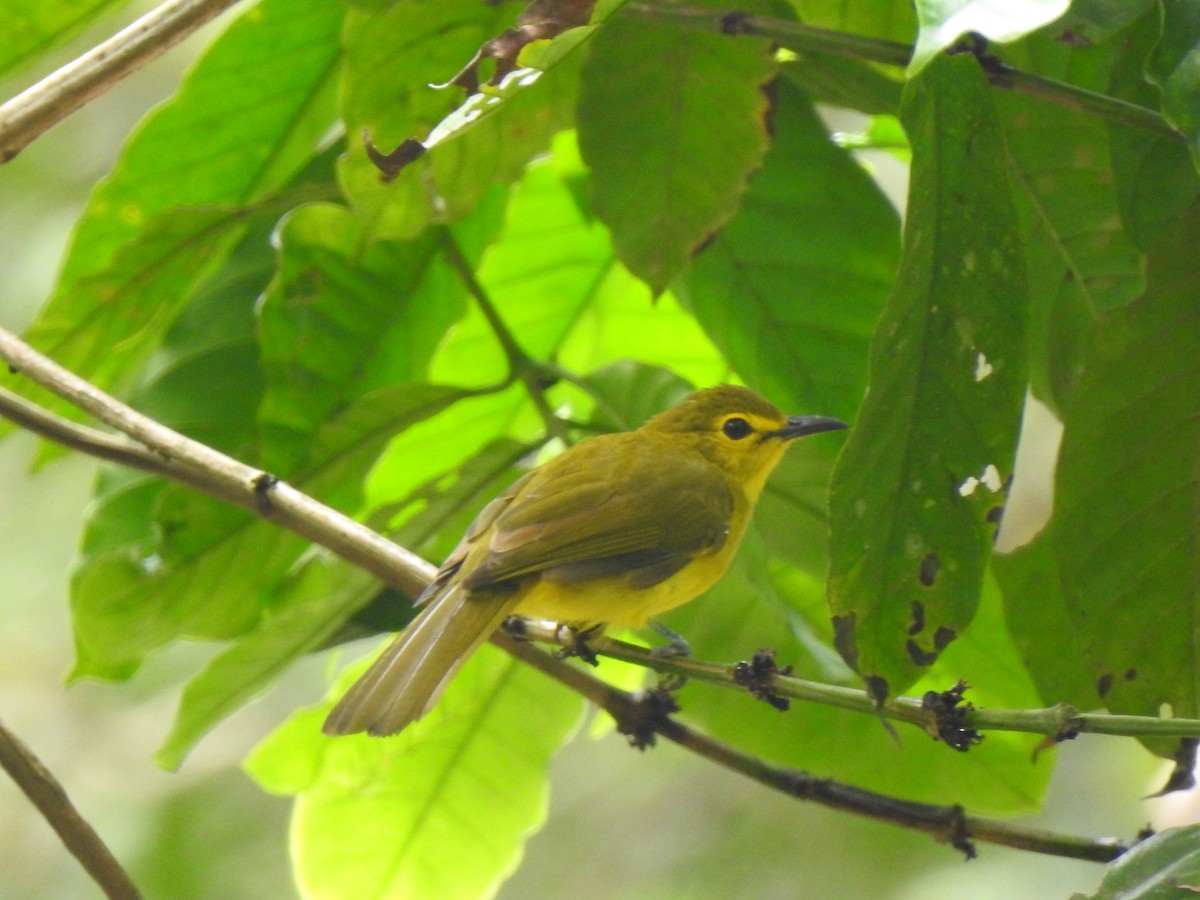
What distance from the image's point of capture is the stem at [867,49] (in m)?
1.81

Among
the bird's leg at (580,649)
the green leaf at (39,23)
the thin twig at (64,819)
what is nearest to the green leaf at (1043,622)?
the bird's leg at (580,649)

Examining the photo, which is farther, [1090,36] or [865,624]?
[865,624]

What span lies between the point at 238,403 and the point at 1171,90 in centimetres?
174

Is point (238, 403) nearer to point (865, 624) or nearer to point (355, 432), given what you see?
point (355, 432)

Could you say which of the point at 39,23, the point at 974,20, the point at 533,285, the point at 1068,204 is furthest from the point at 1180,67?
the point at 39,23

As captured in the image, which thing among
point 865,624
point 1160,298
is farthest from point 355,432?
point 1160,298

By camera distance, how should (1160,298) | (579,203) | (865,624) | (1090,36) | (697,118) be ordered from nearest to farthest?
(1090,36), (865,624), (1160,298), (697,118), (579,203)

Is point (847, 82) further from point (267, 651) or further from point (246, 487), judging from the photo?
point (267, 651)

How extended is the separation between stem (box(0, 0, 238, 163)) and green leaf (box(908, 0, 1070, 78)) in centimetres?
111

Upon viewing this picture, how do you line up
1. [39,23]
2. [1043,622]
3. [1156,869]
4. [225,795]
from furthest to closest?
[225,795] → [39,23] → [1043,622] → [1156,869]

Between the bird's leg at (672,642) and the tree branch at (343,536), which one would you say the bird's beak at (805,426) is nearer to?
the bird's leg at (672,642)

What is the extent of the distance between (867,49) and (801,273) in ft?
1.71

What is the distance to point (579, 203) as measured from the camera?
2.84 m

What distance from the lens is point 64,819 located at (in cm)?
172
